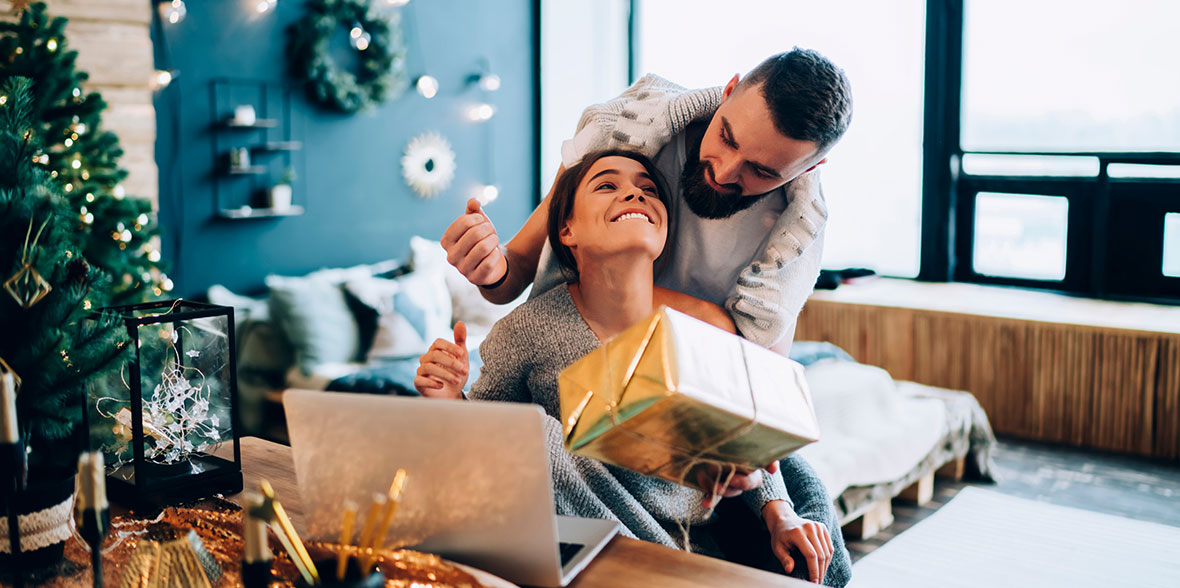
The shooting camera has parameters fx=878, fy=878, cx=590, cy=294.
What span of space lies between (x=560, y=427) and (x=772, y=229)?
0.52 meters

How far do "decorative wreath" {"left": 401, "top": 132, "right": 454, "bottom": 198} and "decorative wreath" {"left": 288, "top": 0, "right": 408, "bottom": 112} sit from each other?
0.32 meters

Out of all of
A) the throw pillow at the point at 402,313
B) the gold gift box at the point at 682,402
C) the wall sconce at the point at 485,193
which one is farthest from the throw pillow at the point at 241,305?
the gold gift box at the point at 682,402

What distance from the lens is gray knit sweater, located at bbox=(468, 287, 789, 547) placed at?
1.22 metres

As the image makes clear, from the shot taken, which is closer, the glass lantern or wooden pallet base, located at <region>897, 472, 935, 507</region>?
the glass lantern

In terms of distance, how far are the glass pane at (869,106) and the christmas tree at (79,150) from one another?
330 centimetres

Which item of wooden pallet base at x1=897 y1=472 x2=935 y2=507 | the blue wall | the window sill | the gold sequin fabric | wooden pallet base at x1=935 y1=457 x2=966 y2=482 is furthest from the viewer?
the blue wall

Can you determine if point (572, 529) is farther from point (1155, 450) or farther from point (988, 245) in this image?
point (988, 245)

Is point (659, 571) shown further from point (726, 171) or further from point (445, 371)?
point (726, 171)

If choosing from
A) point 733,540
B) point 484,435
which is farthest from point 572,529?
point 733,540

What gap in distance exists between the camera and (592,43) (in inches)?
223

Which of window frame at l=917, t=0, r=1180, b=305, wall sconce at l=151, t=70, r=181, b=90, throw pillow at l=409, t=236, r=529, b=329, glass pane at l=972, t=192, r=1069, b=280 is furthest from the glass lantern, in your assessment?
glass pane at l=972, t=192, r=1069, b=280

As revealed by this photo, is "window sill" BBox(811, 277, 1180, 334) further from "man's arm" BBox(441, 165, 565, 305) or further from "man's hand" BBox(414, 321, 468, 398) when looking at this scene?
"man's hand" BBox(414, 321, 468, 398)

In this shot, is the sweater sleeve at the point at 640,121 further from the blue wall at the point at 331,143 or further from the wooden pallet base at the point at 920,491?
the blue wall at the point at 331,143

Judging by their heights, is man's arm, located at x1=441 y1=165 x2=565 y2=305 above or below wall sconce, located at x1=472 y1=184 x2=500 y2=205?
below
